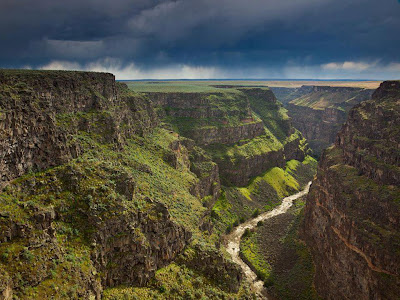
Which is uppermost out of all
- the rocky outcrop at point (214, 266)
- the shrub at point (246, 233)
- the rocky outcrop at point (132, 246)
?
the rocky outcrop at point (132, 246)

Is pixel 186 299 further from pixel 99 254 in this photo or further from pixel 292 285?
pixel 292 285

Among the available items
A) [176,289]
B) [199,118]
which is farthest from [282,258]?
[199,118]

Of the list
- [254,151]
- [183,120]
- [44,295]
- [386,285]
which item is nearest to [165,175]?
[44,295]

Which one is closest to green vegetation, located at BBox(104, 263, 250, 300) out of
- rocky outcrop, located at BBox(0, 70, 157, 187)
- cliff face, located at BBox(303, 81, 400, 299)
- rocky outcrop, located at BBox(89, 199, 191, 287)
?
rocky outcrop, located at BBox(89, 199, 191, 287)

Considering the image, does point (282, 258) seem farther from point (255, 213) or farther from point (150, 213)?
point (150, 213)

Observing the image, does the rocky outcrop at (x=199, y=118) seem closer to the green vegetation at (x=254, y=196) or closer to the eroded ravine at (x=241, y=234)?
the green vegetation at (x=254, y=196)

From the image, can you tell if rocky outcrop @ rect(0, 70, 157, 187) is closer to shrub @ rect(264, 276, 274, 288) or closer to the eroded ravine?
the eroded ravine

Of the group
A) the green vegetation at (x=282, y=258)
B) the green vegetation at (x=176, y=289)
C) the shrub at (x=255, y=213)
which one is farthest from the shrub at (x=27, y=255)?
the shrub at (x=255, y=213)
